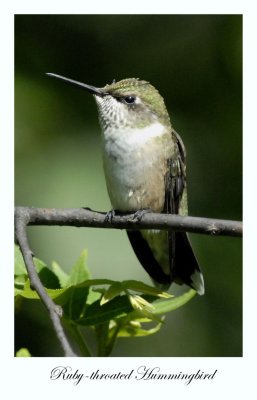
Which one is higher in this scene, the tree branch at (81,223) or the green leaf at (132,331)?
the tree branch at (81,223)

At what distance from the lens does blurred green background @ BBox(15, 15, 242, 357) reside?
10.6 feet

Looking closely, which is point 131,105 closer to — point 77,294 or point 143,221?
point 143,221

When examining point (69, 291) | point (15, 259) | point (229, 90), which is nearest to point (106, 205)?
point (229, 90)

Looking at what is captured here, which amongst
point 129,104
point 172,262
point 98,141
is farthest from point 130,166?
point 172,262

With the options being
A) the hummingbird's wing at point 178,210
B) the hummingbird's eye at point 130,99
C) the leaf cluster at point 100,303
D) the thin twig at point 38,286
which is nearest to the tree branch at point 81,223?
the thin twig at point 38,286

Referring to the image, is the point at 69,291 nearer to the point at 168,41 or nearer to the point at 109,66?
the point at 109,66

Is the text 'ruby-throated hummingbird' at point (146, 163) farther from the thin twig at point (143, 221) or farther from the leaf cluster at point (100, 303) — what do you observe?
the leaf cluster at point (100, 303)

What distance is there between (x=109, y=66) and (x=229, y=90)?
26.4 inches

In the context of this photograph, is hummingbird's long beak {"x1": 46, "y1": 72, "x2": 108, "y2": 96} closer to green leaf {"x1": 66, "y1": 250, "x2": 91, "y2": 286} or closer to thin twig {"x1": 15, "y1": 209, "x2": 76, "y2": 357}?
thin twig {"x1": 15, "y1": 209, "x2": 76, "y2": 357}

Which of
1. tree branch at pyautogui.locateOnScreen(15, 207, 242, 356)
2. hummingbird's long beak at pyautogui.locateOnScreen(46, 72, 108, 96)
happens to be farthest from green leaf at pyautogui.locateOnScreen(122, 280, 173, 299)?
hummingbird's long beak at pyautogui.locateOnScreen(46, 72, 108, 96)

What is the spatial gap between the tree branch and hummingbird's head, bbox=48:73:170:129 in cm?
88

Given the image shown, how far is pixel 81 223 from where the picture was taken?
8.07 feet

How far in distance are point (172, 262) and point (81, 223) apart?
1160 mm

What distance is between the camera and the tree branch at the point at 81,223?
1.67 m
